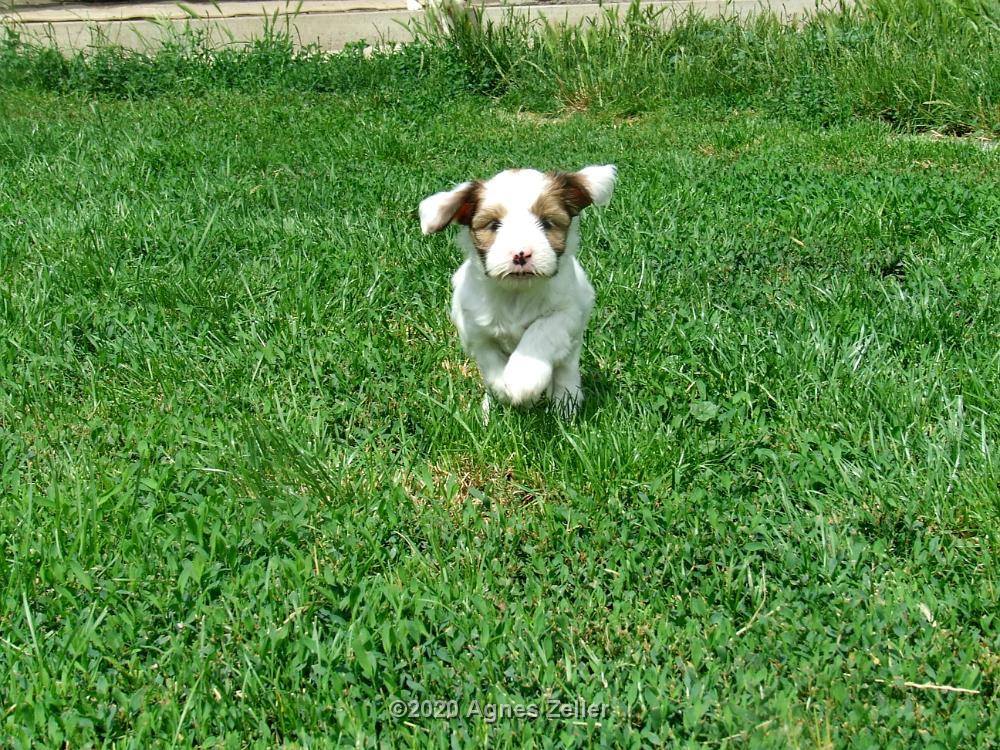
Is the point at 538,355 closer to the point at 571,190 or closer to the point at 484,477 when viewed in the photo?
the point at 484,477

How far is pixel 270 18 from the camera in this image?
37.0 feet

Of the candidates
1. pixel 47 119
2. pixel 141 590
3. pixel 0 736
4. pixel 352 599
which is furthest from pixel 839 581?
pixel 47 119

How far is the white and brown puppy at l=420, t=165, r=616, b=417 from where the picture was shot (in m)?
3.35

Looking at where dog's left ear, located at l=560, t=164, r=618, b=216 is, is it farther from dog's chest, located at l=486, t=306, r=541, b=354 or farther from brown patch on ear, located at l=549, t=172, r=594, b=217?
dog's chest, located at l=486, t=306, r=541, b=354

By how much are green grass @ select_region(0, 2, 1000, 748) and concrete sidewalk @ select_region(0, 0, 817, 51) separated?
16.3ft

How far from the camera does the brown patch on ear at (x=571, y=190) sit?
3.49 m

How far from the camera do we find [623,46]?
32.0ft

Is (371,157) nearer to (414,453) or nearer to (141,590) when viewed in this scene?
(414,453)

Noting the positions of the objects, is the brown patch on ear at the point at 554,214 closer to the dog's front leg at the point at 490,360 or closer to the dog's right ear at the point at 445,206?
the dog's right ear at the point at 445,206

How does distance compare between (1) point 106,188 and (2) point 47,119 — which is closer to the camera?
(1) point 106,188

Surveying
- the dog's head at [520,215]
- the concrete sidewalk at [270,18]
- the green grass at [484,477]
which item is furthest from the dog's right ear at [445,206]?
the concrete sidewalk at [270,18]

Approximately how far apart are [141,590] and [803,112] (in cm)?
723

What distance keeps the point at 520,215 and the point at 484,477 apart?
0.88m

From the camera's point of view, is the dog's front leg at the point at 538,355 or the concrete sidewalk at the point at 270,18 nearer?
the dog's front leg at the point at 538,355
